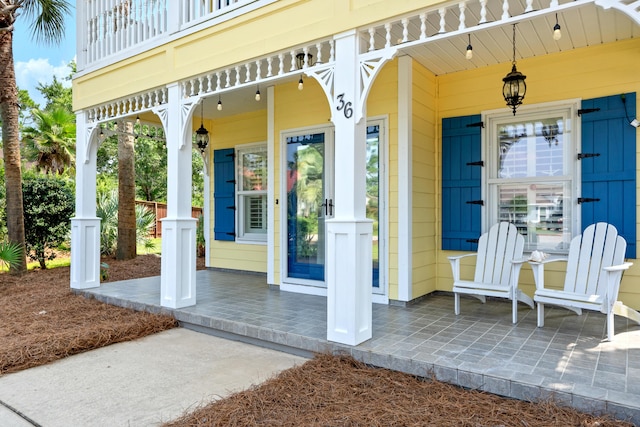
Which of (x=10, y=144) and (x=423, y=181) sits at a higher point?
(x=10, y=144)

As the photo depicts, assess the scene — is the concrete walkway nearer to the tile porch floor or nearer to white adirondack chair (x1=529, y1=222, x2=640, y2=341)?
the tile porch floor

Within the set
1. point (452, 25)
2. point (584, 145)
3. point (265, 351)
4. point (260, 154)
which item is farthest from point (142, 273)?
point (584, 145)

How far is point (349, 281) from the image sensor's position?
10.2 ft

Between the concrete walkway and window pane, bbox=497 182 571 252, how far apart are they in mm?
2789

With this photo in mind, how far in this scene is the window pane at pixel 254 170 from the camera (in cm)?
639

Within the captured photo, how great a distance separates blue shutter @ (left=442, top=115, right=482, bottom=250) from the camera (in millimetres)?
4586

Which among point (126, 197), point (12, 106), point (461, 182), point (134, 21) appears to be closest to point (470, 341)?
point (461, 182)

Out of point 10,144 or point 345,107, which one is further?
point 10,144

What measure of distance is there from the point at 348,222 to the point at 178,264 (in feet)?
7.18

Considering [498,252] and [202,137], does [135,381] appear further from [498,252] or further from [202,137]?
[202,137]

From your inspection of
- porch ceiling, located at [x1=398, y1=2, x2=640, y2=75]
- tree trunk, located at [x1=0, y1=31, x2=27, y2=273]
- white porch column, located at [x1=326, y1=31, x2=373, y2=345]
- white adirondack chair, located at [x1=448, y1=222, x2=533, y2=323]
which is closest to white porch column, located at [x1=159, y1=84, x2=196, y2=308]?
white porch column, located at [x1=326, y1=31, x2=373, y2=345]

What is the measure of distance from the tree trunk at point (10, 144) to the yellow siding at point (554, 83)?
658 centimetres

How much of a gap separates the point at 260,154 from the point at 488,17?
12.7ft

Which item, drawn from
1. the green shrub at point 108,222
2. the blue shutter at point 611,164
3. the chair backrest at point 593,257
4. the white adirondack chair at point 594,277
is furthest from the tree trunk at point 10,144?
the blue shutter at point 611,164
